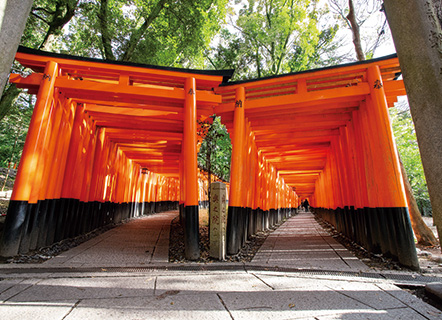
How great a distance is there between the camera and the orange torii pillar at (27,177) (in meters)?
4.29

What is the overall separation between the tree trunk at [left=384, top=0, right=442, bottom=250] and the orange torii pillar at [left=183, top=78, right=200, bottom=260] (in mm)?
3812

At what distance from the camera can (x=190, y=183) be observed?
192 inches

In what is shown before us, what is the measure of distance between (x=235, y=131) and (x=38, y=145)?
415cm

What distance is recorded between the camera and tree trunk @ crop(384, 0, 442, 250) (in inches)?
70.4

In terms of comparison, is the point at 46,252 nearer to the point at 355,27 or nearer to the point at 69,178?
the point at 69,178

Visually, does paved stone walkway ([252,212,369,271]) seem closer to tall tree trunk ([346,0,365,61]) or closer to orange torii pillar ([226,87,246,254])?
orange torii pillar ([226,87,246,254])

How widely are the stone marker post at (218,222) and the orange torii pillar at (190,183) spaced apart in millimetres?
332

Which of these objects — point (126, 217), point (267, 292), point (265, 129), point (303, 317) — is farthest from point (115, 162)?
point (303, 317)

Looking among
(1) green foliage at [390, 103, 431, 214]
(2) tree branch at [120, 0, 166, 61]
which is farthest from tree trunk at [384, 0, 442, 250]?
(1) green foliage at [390, 103, 431, 214]

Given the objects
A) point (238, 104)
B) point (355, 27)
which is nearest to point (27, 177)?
point (238, 104)

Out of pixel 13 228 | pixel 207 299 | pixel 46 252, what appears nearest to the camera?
pixel 207 299

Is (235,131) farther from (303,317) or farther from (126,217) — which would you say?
(126,217)

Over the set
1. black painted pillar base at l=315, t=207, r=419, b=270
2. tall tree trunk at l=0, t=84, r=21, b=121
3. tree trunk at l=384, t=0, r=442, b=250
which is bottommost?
black painted pillar base at l=315, t=207, r=419, b=270

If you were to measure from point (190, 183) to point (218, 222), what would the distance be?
40.2 inches
